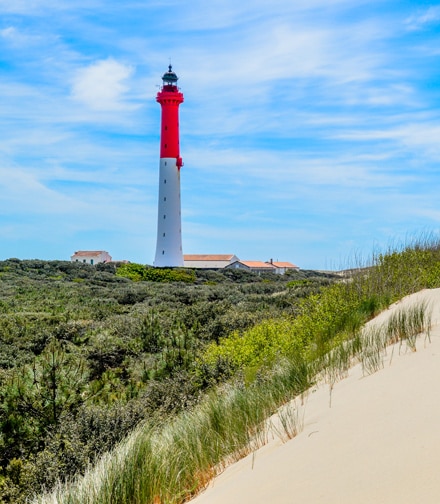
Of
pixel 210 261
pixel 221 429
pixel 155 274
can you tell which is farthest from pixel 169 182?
pixel 221 429

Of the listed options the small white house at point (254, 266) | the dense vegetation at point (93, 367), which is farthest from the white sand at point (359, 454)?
the small white house at point (254, 266)

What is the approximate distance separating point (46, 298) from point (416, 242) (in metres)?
15.6

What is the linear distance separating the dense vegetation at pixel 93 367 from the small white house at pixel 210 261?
4696 centimetres

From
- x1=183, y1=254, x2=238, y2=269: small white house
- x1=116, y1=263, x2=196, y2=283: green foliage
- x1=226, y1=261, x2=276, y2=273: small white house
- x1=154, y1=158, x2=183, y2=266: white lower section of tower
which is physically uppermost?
x1=154, y1=158, x2=183, y2=266: white lower section of tower

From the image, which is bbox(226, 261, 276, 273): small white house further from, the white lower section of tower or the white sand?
the white sand

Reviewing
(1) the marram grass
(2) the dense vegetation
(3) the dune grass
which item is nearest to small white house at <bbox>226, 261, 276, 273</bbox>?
(2) the dense vegetation

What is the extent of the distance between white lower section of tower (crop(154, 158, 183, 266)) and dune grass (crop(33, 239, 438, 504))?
4343cm

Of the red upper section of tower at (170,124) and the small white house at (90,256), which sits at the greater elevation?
the red upper section of tower at (170,124)

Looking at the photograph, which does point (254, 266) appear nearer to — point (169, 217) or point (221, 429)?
point (169, 217)

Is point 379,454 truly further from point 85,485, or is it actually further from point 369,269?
point 369,269

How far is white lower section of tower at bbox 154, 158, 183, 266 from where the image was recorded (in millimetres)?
53156

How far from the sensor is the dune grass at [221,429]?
14.0 feet

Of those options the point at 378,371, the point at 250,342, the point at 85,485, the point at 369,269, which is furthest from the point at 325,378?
the point at 369,269

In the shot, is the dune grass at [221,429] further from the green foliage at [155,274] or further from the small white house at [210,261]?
the small white house at [210,261]
